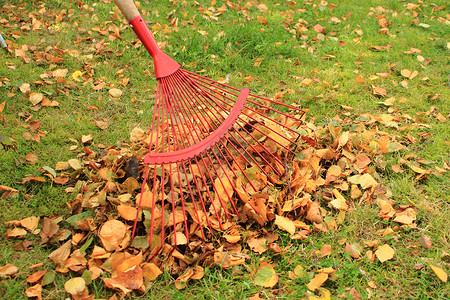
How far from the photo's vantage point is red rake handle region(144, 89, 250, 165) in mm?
1824

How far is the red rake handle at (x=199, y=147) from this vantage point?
1824 millimetres

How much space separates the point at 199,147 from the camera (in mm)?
1908

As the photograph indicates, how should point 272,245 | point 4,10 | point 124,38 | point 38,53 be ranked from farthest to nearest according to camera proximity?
point 4,10, point 124,38, point 38,53, point 272,245

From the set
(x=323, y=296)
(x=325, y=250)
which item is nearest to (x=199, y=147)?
(x=325, y=250)

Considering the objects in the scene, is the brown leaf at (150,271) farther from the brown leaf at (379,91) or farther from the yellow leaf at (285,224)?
the brown leaf at (379,91)

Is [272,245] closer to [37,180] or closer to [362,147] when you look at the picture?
[362,147]

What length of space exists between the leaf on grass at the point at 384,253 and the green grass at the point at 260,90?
0.12 ft

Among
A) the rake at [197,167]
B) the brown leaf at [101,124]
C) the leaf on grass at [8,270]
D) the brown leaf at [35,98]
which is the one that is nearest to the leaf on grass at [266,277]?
the rake at [197,167]

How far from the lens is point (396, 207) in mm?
2012

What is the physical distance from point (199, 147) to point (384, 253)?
1122 millimetres

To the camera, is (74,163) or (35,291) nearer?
(35,291)

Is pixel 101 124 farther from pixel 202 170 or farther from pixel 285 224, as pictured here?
pixel 285 224

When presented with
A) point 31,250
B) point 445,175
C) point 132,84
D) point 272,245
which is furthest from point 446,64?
point 31,250

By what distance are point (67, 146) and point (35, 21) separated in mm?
2213
